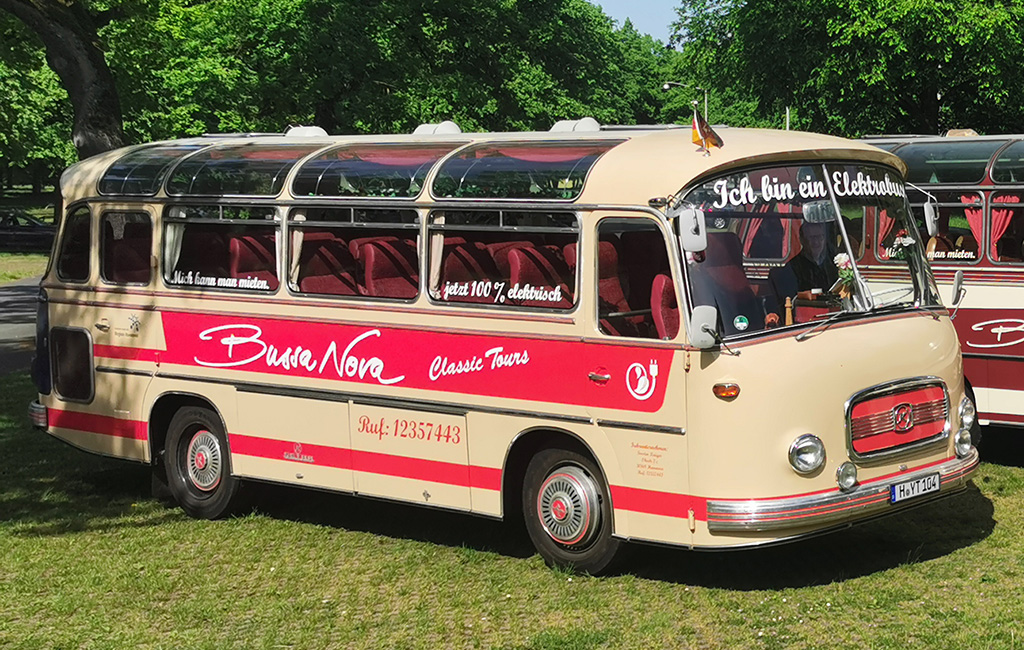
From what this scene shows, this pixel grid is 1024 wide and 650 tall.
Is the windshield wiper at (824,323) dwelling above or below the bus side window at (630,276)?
below

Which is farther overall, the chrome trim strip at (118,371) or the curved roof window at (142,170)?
the curved roof window at (142,170)

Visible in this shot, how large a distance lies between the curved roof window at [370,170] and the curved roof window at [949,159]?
505 cm

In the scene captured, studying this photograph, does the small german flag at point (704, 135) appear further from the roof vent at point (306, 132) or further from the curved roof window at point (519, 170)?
the roof vent at point (306, 132)

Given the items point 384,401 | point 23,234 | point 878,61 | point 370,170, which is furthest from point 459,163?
point 23,234

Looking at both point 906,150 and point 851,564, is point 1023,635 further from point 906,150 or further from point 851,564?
point 906,150

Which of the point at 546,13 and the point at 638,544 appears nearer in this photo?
the point at 638,544

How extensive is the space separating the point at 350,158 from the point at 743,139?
3191mm

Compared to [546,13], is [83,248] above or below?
below

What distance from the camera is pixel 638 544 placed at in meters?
9.62

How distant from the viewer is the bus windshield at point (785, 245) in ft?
29.1

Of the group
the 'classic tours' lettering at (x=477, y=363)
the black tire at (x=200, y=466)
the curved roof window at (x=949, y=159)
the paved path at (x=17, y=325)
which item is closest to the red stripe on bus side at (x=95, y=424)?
the black tire at (x=200, y=466)

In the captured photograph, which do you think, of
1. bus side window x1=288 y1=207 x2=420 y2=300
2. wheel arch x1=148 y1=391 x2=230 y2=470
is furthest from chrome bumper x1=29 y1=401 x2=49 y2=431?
bus side window x1=288 y1=207 x2=420 y2=300

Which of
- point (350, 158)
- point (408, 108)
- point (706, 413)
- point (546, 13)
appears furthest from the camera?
point (546, 13)

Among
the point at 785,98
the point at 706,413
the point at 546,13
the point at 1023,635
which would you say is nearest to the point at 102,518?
the point at 706,413
